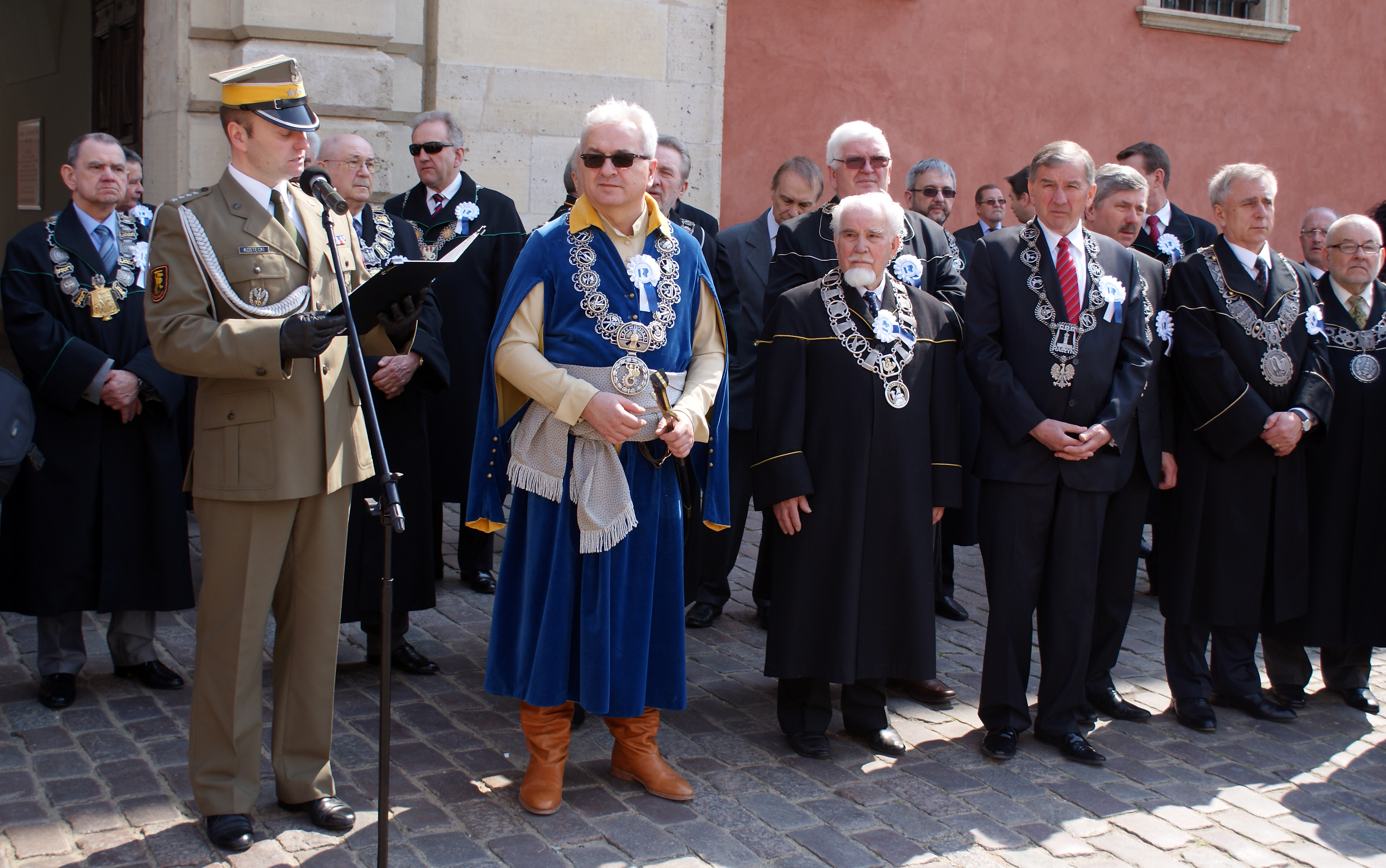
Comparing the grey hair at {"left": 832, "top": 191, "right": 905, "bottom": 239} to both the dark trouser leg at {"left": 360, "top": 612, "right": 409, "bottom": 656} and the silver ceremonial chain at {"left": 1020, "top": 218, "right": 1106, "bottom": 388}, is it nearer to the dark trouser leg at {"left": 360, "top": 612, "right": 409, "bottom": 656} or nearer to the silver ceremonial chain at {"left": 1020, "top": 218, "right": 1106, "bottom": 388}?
the silver ceremonial chain at {"left": 1020, "top": 218, "right": 1106, "bottom": 388}

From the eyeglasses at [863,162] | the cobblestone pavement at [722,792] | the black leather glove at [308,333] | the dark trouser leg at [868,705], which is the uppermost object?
the eyeglasses at [863,162]

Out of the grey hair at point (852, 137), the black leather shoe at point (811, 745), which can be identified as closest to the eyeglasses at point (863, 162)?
the grey hair at point (852, 137)

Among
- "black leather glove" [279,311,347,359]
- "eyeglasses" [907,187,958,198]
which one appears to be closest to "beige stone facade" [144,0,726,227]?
"eyeglasses" [907,187,958,198]

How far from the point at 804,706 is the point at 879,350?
1.29 meters

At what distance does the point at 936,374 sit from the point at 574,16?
451 centimetres

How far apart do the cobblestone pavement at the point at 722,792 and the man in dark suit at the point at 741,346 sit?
2.49 feet

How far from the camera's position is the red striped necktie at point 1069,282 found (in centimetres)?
464

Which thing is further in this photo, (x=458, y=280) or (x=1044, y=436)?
(x=458, y=280)

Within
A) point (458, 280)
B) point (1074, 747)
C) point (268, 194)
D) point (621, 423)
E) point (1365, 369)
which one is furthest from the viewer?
point (458, 280)

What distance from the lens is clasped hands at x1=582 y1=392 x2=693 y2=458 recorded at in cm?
381

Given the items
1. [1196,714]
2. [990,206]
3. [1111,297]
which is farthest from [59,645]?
[990,206]

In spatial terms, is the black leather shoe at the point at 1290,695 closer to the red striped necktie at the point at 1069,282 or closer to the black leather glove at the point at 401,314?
the red striped necktie at the point at 1069,282

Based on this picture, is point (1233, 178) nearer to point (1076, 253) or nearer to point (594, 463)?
point (1076, 253)

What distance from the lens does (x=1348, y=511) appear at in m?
5.37
